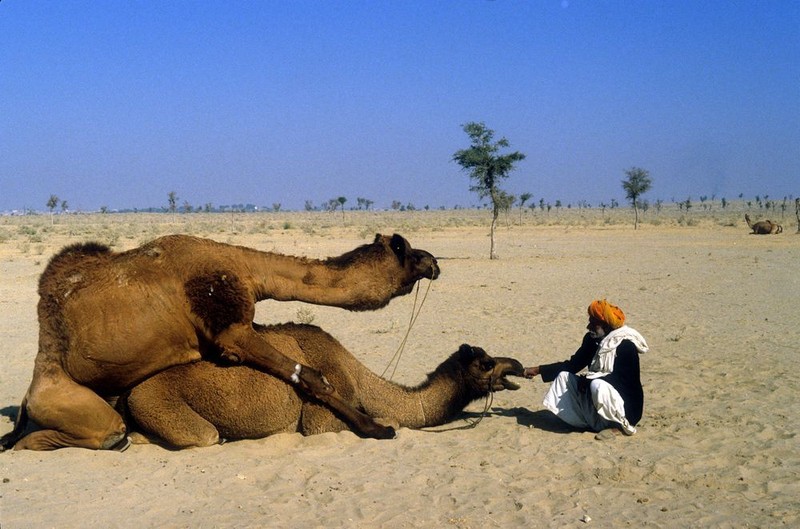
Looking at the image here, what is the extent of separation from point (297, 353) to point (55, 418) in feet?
7.24

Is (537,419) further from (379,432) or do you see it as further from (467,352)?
(379,432)

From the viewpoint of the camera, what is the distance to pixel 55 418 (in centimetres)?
688

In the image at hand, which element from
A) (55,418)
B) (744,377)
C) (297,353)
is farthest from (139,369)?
(744,377)

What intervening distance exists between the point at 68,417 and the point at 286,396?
1.92 metres

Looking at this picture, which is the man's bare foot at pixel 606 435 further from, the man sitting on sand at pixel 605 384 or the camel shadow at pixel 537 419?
the camel shadow at pixel 537 419

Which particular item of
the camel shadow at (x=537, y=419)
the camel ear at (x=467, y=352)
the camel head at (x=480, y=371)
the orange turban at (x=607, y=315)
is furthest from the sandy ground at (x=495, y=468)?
the orange turban at (x=607, y=315)

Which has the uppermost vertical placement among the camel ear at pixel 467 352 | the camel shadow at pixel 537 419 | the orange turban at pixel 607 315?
the orange turban at pixel 607 315

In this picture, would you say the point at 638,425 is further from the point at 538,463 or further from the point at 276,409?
the point at 276,409

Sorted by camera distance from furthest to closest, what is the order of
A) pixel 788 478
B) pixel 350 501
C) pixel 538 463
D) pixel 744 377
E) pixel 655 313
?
pixel 655 313
pixel 744 377
pixel 538 463
pixel 788 478
pixel 350 501

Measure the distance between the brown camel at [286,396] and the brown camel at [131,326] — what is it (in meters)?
0.18

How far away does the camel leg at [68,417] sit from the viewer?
684 cm

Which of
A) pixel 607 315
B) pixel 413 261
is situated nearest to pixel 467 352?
pixel 413 261

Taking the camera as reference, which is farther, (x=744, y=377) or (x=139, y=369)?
(x=744, y=377)

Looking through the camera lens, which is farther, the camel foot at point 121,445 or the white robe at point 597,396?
the white robe at point 597,396
